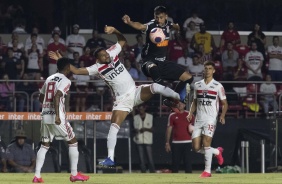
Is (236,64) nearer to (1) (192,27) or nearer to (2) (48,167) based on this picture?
(1) (192,27)

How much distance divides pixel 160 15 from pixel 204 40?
12485mm

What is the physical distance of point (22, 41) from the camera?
115ft

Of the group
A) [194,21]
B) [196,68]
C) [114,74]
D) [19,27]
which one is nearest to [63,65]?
[114,74]

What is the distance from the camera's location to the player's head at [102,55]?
22375 mm

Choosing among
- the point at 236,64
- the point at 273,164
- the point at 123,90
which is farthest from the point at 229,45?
the point at 123,90

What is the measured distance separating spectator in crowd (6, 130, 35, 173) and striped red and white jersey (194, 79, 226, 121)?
5447 millimetres

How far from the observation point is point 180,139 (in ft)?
102

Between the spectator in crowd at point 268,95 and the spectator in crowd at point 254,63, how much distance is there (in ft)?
1.43

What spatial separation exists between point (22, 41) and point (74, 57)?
2.33 meters

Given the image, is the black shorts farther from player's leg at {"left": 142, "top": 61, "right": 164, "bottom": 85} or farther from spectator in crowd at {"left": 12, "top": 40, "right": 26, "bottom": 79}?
Answer: spectator in crowd at {"left": 12, "top": 40, "right": 26, "bottom": 79}

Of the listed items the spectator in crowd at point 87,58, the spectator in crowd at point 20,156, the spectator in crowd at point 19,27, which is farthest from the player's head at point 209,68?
the spectator in crowd at point 19,27

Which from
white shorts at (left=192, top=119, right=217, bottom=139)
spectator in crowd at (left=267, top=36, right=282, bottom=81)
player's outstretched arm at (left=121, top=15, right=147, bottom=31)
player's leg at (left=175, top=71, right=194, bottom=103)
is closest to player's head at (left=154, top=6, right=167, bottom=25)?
player's outstretched arm at (left=121, top=15, right=147, bottom=31)

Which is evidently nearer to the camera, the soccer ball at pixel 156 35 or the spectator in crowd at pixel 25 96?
the soccer ball at pixel 156 35

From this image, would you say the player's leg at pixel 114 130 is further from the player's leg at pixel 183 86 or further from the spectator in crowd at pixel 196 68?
the spectator in crowd at pixel 196 68
